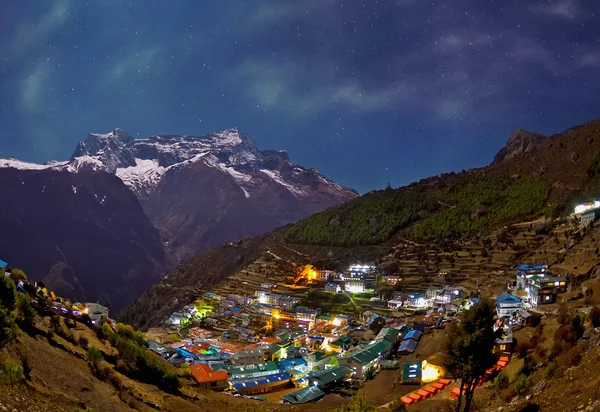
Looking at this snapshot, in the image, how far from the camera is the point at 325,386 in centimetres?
3991

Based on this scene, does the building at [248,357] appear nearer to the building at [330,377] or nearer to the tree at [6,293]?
the building at [330,377]

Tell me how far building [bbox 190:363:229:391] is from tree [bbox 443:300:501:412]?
81.4ft

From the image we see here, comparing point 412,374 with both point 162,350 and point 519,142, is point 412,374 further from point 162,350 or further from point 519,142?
point 519,142

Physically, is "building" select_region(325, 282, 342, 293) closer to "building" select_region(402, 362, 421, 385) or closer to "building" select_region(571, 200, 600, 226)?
"building" select_region(571, 200, 600, 226)

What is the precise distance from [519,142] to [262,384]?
172 meters

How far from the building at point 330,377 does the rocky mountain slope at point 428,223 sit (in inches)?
1371

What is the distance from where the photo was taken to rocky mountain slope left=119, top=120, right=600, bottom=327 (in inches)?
3410

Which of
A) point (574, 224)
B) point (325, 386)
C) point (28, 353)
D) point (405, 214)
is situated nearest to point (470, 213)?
point (405, 214)

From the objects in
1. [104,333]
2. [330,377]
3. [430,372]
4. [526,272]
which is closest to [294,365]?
[330,377]

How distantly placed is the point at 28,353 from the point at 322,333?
46525 mm

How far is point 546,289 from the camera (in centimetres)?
4341

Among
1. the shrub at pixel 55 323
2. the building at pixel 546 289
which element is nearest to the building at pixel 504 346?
the building at pixel 546 289

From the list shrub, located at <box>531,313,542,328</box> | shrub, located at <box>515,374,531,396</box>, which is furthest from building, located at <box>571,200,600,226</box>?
shrub, located at <box>515,374,531,396</box>

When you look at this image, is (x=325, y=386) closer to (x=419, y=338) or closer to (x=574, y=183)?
(x=419, y=338)
